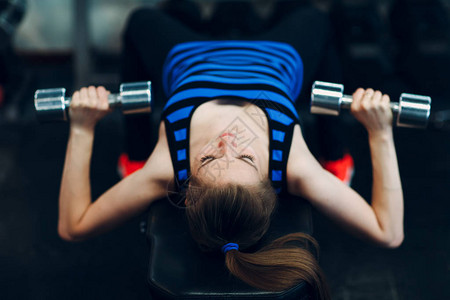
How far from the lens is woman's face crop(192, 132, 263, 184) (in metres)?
0.90

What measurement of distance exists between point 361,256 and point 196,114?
0.74 metres

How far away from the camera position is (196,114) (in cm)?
106

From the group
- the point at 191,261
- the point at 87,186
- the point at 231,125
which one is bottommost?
the point at 191,261

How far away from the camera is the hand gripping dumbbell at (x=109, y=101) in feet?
3.58

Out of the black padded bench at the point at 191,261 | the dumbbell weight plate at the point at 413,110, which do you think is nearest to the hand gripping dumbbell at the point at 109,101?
the black padded bench at the point at 191,261

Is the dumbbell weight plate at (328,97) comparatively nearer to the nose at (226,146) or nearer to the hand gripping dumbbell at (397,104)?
the hand gripping dumbbell at (397,104)

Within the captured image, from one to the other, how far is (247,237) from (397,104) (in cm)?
47

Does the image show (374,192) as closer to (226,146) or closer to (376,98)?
(376,98)

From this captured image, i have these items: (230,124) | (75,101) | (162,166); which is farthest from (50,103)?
(230,124)

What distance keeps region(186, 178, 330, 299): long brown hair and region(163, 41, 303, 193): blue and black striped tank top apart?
0.12 m

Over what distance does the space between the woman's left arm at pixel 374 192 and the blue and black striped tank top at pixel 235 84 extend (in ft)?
0.13

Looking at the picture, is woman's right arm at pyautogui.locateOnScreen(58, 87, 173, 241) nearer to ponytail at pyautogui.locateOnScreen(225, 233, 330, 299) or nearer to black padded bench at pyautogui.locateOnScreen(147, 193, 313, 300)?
black padded bench at pyautogui.locateOnScreen(147, 193, 313, 300)

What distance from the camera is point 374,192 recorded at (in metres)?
1.06

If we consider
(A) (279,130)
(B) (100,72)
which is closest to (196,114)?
(A) (279,130)
